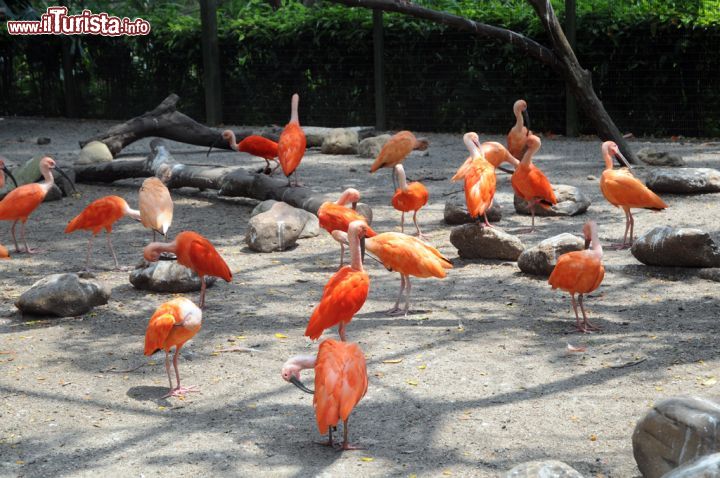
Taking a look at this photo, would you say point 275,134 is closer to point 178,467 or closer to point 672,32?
point 672,32

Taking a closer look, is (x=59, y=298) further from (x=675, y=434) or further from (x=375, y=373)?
(x=675, y=434)

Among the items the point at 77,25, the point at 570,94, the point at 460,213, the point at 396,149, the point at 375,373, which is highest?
the point at 77,25

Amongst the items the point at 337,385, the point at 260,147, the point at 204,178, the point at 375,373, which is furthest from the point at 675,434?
the point at 260,147

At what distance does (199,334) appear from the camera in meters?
5.38

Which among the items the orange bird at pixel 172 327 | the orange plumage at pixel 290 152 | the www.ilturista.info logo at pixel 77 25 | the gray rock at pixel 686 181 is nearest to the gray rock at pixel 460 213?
the orange plumage at pixel 290 152

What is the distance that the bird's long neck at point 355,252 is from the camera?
490 centimetres

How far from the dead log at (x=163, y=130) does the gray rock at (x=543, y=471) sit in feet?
27.1

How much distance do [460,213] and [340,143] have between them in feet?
14.2

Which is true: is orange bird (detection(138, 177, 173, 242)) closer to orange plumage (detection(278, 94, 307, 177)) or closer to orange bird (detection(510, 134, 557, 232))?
orange plumage (detection(278, 94, 307, 177))

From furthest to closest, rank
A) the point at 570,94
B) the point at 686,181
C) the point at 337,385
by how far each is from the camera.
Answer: the point at 570,94, the point at 686,181, the point at 337,385

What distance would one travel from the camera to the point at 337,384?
11.9 ft

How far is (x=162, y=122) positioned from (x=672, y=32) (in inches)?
240

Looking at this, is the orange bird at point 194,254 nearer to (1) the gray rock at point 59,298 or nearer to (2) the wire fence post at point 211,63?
(1) the gray rock at point 59,298

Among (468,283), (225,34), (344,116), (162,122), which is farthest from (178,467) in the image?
(225,34)
